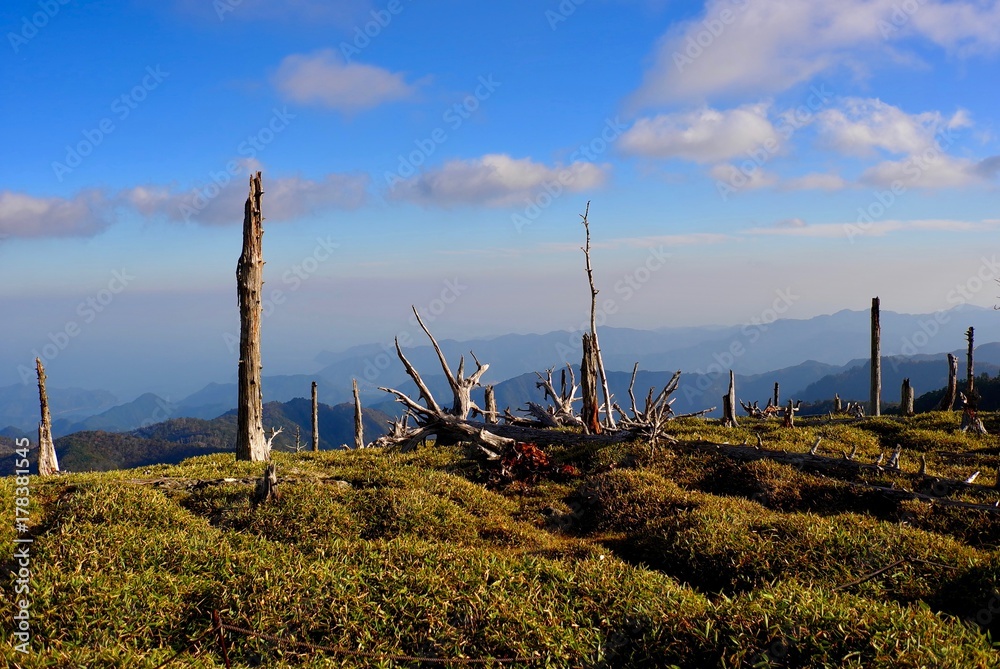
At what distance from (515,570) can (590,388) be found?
529 inches

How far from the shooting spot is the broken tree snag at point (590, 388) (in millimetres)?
19866

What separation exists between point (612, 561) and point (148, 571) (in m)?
5.90

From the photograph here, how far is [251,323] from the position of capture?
18.0 metres

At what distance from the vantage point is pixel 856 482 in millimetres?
12562

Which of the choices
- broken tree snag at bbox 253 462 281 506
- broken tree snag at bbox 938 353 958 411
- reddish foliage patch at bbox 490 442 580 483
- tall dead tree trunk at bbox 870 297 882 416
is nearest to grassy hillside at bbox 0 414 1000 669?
broken tree snag at bbox 253 462 281 506

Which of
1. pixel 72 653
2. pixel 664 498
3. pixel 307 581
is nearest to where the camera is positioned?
pixel 72 653

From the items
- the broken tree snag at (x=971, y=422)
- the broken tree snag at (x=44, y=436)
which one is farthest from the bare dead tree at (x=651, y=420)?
the broken tree snag at (x=44, y=436)

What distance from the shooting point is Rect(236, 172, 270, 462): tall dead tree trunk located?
17.8 metres

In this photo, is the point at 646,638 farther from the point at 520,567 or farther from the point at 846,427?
the point at 846,427

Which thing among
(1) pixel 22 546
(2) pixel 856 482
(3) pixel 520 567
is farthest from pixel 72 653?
(2) pixel 856 482

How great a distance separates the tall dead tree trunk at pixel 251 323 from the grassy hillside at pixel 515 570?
13.4 ft

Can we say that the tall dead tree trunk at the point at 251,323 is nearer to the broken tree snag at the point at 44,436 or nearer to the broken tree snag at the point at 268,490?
the broken tree snag at the point at 268,490

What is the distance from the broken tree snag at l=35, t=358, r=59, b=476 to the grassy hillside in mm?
13448

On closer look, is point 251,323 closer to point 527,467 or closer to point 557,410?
point 527,467
